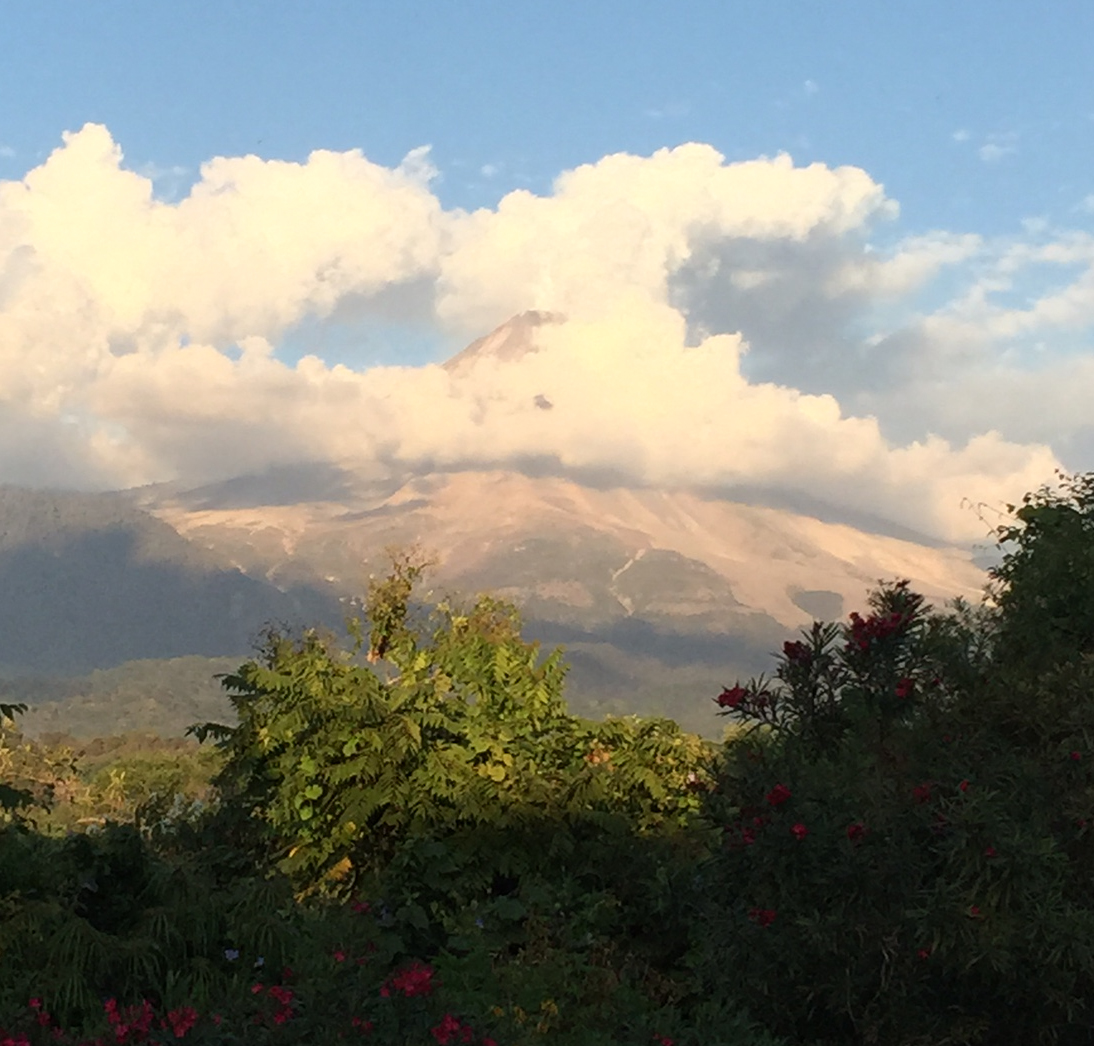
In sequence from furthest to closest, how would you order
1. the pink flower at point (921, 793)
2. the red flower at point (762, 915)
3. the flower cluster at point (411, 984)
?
the pink flower at point (921, 793) → the red flower at point (762, 915) → the flower cluster at point (411, 984)

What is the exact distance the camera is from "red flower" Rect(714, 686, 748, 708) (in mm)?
7861

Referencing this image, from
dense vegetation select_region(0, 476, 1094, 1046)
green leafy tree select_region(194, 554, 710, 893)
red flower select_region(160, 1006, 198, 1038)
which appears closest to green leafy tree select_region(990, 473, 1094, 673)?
dense vegetation select_region(0, 476, 1094, 1046)

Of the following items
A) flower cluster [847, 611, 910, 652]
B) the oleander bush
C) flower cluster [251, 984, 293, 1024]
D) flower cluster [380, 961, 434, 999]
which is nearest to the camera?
flower cluster [251, 984, 293, 1024]

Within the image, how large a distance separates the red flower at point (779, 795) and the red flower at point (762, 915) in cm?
→ 54

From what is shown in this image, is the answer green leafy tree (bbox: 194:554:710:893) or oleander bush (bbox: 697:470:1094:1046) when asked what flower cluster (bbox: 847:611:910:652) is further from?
green leafy tree (bbox: 194:554:710:893)

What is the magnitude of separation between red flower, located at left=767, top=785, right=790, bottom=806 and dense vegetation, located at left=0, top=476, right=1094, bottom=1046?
0.05ft

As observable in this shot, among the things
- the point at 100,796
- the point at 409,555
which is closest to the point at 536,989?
the point at 409,555

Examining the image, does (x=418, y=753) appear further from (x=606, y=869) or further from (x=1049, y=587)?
(x=1049, y=587)

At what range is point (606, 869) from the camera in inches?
450

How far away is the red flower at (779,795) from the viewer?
6.75 m

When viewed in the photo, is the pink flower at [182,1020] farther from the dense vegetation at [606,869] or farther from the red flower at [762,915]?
the red flower at [762,915]

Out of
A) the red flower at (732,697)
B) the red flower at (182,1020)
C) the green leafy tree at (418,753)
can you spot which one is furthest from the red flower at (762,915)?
the green leafy tree at (418,753)

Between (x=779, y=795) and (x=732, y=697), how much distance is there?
49.5 inches

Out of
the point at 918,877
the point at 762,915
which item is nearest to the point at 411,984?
the point at 762,915
